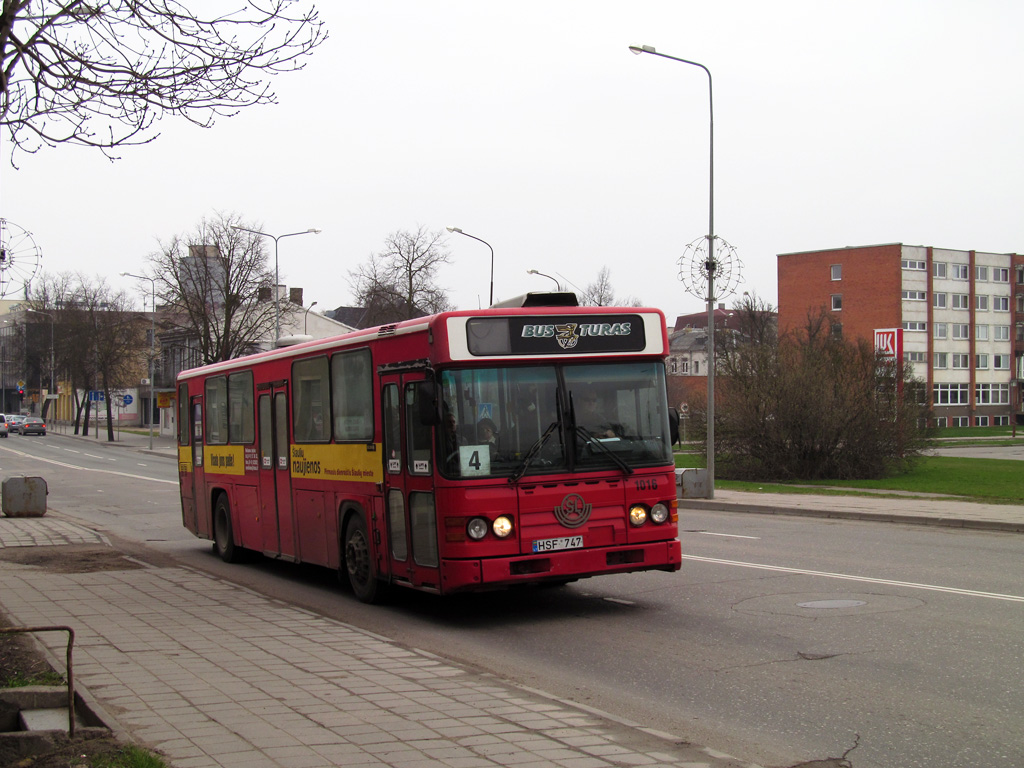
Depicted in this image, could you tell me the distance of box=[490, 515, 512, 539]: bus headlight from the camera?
9180 mm

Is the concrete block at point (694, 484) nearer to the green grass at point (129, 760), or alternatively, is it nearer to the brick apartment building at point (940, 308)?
the green grass at point (129, 760)

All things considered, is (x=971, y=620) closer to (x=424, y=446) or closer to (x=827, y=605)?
(x=827, y=605)

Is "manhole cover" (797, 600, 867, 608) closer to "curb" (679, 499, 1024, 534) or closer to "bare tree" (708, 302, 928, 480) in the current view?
"curb" (679, 499, 1024, 534)

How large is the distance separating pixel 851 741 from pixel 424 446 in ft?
15.6

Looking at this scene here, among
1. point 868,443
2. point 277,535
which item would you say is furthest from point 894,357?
point 277,535

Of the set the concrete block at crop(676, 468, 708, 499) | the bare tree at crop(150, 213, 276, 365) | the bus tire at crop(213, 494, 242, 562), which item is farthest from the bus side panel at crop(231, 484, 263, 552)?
the bare tree at crop(150, 213, 276, 365)

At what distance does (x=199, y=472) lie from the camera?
1639cm

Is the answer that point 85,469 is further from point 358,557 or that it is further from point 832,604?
point 832,604

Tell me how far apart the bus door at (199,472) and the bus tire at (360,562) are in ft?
18.3

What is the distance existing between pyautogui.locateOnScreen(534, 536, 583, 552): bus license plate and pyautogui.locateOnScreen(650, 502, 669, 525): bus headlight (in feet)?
2.58

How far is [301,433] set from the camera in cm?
1236

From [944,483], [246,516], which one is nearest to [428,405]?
[246,516]

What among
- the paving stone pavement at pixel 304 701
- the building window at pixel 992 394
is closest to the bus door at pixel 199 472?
the paving stone pavement at pixel 304 701

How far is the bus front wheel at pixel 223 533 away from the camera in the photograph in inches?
595
